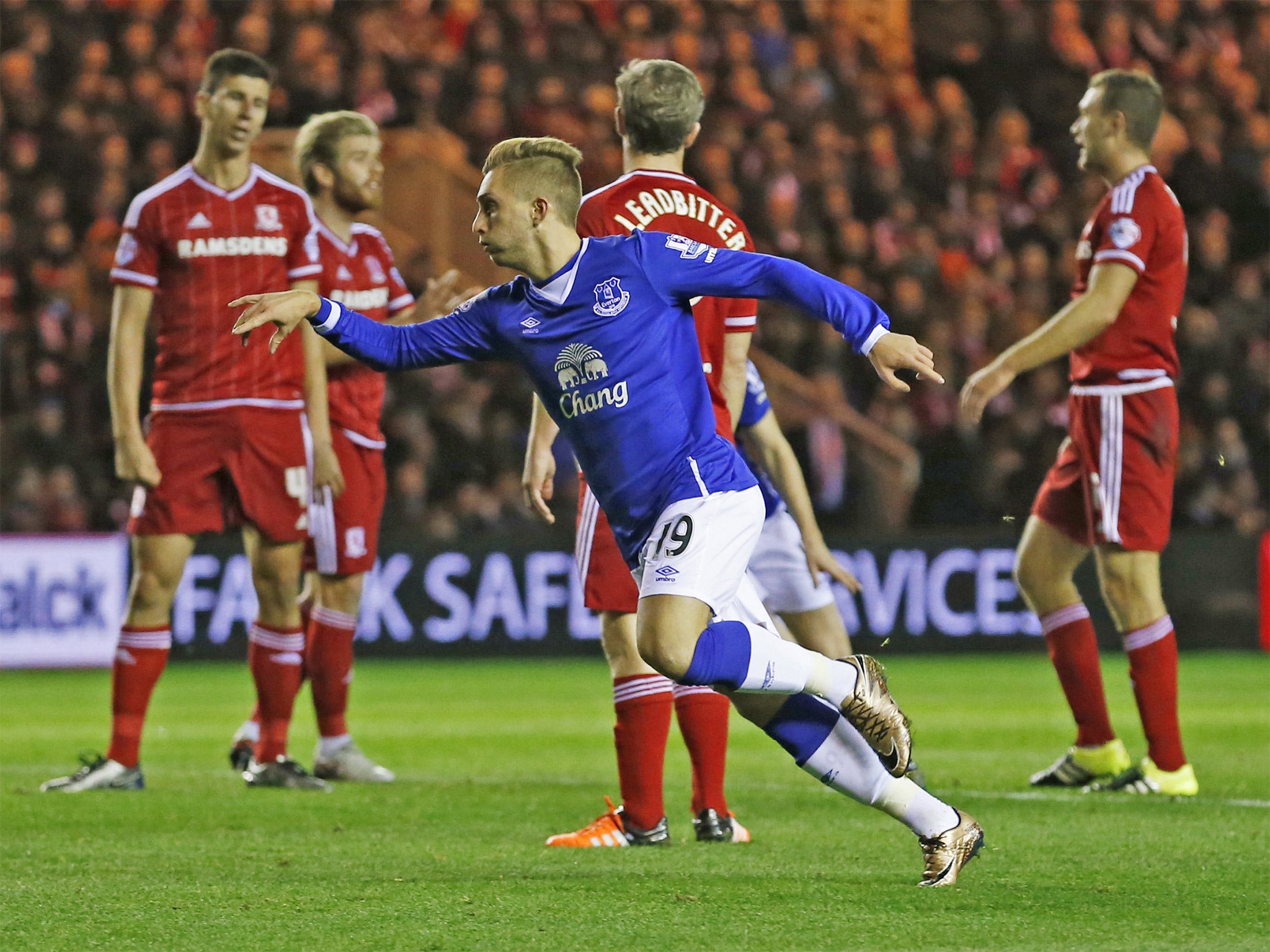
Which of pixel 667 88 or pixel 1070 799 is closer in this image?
pixel 667 88

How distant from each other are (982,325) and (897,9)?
5.50 meters

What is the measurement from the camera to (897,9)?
63.8ft

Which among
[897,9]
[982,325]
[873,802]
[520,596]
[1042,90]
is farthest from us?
[897,9]

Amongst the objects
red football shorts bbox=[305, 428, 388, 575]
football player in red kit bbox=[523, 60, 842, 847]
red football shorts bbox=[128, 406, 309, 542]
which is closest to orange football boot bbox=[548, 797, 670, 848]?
football player in red kit bbox=[523, 60, 842, 847]

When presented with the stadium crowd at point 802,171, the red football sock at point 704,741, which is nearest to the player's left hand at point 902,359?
the red football sock at point 704,741

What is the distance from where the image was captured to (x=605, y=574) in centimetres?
533

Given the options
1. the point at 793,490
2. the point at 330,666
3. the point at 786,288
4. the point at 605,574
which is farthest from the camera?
the point at 330,666

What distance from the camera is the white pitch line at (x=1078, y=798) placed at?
20.7ft

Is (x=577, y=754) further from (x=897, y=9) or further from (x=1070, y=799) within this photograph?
(x=897, y=9)

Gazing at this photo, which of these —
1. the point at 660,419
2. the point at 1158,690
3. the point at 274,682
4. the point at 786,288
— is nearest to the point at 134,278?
the point at 274,682

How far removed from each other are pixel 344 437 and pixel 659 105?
8.30 feet

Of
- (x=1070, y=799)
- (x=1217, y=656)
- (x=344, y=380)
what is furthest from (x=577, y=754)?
(x=1217, y=656)

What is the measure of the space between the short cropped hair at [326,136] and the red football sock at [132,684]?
1876 millimetres

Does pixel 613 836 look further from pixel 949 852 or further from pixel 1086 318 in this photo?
pixel 1086 318
